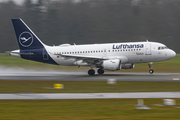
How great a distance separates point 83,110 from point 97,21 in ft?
291

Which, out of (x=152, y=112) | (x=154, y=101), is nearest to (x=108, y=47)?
(x=154, y=101)

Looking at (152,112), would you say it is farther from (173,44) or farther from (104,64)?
(173,44)

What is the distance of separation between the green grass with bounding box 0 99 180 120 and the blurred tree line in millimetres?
77581

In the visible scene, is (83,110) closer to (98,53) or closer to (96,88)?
(96,88)

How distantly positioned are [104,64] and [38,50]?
32.4 feet

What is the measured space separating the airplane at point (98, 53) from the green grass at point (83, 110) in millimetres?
17814

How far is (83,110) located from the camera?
14.7m

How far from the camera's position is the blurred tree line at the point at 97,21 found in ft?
310

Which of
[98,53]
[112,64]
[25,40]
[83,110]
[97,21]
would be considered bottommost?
[83,110]

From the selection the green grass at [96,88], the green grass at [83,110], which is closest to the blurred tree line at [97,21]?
the green grass at [96,88]

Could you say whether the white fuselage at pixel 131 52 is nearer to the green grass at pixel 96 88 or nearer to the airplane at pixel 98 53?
the airplane at pixel 98 53

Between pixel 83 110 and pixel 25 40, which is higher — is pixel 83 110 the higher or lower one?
the lower one

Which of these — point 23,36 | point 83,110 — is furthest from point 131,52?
point 83,110

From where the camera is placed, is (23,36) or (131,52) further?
(23,36)
